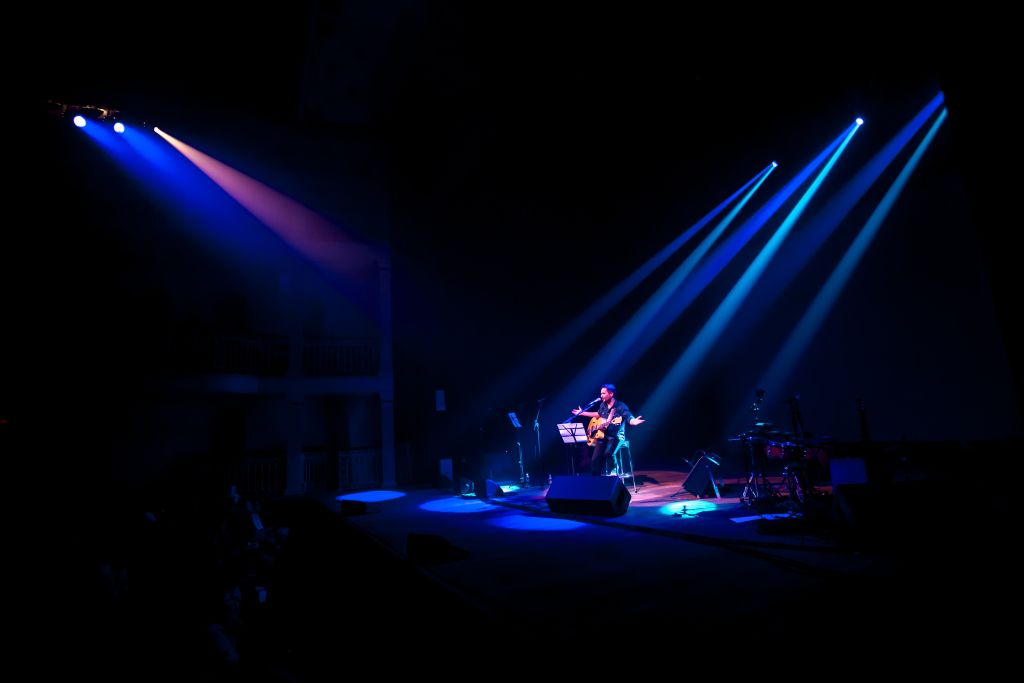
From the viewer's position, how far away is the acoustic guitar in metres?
8.67

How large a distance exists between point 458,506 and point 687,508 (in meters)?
3.58

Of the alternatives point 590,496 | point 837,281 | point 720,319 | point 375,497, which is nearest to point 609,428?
point 590,496

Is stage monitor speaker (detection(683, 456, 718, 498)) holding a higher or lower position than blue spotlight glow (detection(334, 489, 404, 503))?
higher

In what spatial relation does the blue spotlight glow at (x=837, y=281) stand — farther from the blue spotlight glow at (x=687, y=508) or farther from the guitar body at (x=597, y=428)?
the blue spotlight glow at (x=687, y=508)

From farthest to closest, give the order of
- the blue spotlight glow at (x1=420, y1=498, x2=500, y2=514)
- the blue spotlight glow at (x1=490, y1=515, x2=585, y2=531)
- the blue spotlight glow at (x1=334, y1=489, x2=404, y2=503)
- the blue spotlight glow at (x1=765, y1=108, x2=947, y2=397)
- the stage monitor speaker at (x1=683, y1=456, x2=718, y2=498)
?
the blue spotlight glow at (x1=765, y1=108, x2=947, y2=397) → the blue spotlight glow at (x1=334, y1=489, x2=404, y2=503) → the blue spotlight glow at (x1=420, y1=498, x2=500, y2=514) → the stage monitor speaker at (x1=683, y1=456, x2=718, y2=498) → the blue spotlight glow at (x1=490, y1=515, x2=585, y2=531)

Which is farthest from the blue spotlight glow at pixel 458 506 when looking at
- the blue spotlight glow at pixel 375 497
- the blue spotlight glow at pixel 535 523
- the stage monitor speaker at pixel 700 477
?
the stage monitor speaker at pixel 700 477

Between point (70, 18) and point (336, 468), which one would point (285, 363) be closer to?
point (336, 468)

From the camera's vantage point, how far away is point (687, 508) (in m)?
6.42

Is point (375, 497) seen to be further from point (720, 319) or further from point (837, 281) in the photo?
point (837, 281)

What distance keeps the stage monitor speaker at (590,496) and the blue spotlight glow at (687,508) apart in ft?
1.87

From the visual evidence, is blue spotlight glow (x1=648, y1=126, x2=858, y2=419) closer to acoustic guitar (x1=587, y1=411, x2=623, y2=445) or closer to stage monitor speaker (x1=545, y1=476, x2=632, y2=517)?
acoustic guitar (x1=587, y1=411, x2=623, y2=445)

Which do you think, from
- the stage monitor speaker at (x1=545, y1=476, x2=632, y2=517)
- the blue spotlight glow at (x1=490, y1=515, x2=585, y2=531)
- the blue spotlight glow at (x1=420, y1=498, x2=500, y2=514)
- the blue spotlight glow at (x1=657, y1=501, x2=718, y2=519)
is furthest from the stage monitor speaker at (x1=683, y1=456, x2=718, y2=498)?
the blue spotlight glow at (x1=420, y1=498, x2=500, y2=514)

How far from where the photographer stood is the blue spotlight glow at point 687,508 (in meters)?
6.01

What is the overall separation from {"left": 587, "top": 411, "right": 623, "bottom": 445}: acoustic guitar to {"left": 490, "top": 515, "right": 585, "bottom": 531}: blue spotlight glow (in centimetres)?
270
